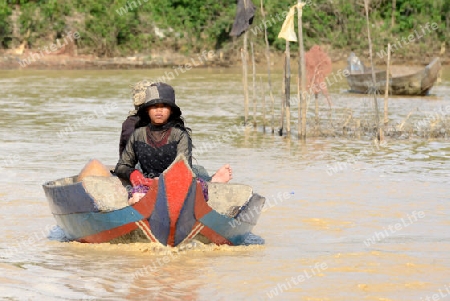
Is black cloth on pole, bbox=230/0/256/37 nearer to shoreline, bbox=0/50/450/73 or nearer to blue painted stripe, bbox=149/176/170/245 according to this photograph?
blue painted stripe, bbox=149/176/170/245

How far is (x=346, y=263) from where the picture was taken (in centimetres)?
839

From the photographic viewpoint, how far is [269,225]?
10234mm

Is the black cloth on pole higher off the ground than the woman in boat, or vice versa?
the black cloth on pole

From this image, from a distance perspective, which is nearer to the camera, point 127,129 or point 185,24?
point 127,129

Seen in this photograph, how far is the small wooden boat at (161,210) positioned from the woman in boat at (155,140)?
19cm

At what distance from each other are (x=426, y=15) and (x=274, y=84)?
11.2 metres

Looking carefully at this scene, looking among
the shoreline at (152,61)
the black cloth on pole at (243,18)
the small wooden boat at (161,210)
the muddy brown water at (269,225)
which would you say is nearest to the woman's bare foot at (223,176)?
the small wooden boat at (161,210)

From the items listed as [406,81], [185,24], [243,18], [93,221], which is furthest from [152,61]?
[93,221]

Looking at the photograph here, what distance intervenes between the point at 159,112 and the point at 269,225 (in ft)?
7.54

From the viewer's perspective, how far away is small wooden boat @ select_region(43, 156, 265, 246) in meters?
7.88

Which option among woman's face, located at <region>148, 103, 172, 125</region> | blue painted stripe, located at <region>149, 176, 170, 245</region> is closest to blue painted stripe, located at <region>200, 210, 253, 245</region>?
blue painted stripe, located at <region>149, 176, 170, 245</region>

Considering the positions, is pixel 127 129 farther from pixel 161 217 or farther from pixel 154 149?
pixel 161 217

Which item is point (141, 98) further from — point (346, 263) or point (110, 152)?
point (110, 152)

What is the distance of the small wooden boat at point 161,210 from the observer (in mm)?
7879
